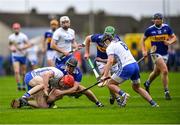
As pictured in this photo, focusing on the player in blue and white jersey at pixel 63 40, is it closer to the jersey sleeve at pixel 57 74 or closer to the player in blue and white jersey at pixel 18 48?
the jersey sleeve at pixel 57 74

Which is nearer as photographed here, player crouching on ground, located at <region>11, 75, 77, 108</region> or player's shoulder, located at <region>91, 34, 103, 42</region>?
player crouching on ground, located at <region>11, 75, 77, 108</region>

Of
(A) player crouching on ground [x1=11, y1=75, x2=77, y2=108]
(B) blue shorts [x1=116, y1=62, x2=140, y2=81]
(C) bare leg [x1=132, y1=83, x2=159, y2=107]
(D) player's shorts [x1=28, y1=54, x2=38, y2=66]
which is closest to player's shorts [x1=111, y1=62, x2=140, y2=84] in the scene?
(B) blue shorts [x1=116, y1=62, x2=140, y2=81]

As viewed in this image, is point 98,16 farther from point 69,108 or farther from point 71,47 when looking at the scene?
point 69,108

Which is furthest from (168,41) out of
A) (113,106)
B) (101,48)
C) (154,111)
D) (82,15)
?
(82,15)

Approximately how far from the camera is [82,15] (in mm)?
86188

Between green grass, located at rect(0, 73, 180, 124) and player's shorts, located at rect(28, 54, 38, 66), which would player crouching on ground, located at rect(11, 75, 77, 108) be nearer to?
green grass, located at rect(0, 73, 180, 124)

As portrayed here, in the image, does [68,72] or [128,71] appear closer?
[128,71]

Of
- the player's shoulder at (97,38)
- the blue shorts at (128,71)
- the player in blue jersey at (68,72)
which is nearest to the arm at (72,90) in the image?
the player in blue jersey at (68,72)

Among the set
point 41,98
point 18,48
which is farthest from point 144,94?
point 18,48

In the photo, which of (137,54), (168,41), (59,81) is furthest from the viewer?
(137,54)

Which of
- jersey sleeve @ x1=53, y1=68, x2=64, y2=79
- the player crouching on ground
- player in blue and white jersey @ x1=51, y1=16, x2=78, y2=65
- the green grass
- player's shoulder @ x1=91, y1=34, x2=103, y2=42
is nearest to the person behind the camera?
the green grass

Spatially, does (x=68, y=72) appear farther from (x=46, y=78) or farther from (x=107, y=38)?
(x=107, y=38)

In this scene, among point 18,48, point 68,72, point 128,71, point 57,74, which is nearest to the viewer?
point 128,71

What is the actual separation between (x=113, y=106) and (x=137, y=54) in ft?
90.9
